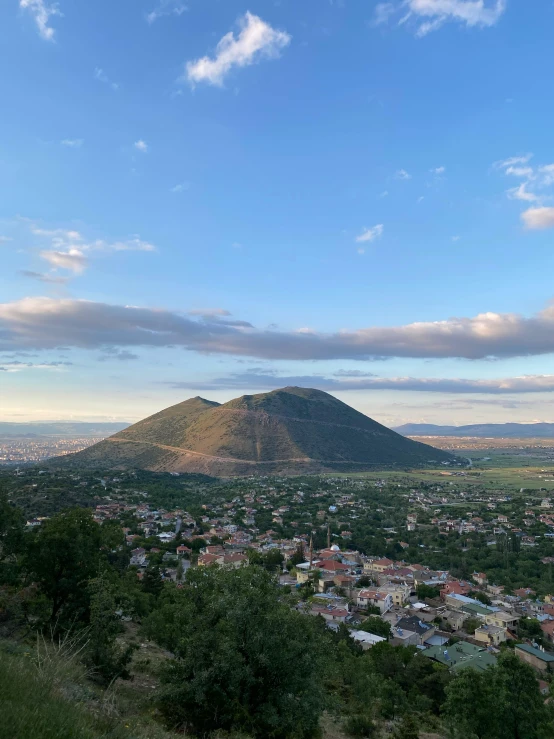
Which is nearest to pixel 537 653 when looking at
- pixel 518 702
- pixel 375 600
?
pixel 375 600

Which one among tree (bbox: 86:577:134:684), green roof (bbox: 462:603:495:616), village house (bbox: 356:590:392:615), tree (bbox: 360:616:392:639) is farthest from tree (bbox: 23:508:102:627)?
green roof (bbox: 462:603:495:616)

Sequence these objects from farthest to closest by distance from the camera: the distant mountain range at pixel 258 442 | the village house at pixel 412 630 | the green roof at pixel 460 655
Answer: the distant mountain range at pixel 258 442
the village house at pixel 412 630
the green roof at pixel 460 655

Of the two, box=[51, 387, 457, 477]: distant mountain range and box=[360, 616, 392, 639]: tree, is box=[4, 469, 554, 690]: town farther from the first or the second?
box=[51, 387, 457, 477]: distant mountain range

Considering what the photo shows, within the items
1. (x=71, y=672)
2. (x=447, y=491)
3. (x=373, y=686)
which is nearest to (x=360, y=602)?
(x=373, y=686)

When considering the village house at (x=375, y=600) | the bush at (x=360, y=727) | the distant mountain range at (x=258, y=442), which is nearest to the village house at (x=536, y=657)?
the village house at (x=375, y=600)

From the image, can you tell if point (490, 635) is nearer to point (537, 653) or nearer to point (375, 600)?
point (537, 653)

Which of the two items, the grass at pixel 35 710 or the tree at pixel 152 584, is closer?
the grass at pixel 35 710

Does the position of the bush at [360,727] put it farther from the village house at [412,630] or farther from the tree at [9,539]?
the village house at [412,630]
